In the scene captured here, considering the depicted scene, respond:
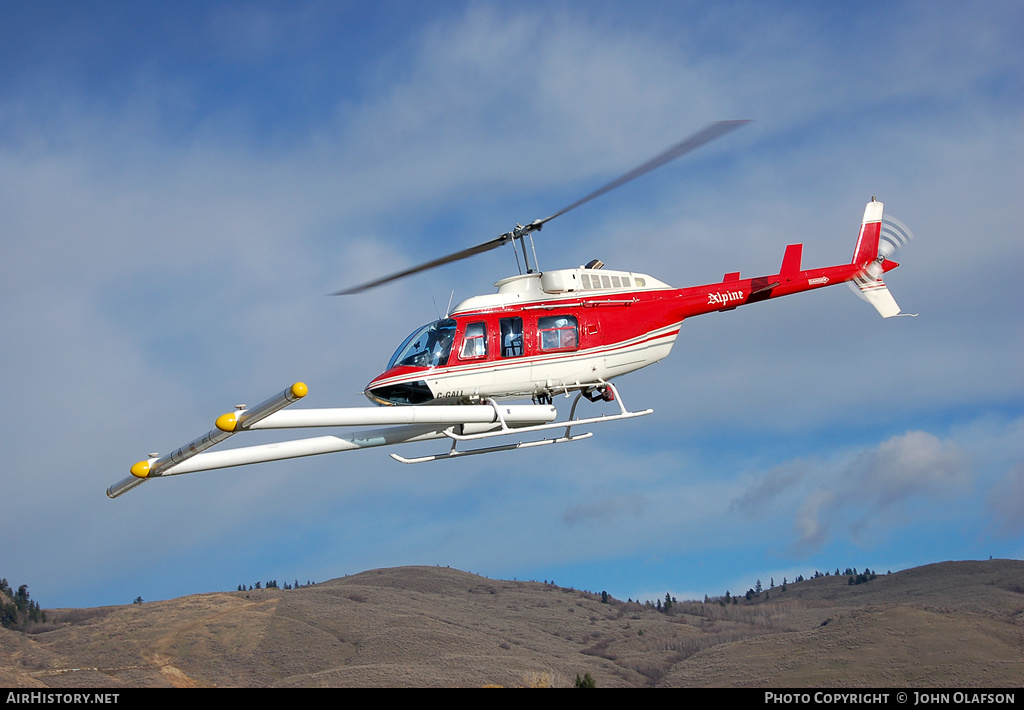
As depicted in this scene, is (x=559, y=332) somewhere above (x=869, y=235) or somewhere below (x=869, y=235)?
below

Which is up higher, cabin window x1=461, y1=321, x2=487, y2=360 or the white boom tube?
cabin window x1=461, y1=321, x2=487, y2=360

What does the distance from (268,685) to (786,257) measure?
268 ft

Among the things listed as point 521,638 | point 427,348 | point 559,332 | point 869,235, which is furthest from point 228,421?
point 521,638

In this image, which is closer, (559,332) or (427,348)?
(427,348)

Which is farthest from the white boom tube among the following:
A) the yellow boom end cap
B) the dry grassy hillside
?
the dry grassy hillside

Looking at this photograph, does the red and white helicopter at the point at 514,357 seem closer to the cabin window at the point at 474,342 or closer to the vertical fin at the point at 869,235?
the cabin window at the point at 474,342

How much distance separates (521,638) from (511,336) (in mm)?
98962

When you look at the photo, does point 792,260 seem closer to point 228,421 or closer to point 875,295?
point 875,295

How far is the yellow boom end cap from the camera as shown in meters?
15.1

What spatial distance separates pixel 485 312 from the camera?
2073 centimetres

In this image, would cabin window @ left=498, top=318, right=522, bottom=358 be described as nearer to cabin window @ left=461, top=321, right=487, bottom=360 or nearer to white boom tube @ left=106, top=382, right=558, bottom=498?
A: cabin window @ left=461, top=321, right=487, bottom=360

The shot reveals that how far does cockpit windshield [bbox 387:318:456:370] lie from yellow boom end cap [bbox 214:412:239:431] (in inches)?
206

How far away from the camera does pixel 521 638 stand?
372 ft

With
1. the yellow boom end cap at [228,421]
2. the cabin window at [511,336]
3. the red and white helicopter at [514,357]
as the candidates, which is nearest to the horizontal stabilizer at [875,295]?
the red and white helicopter at [514,357]
